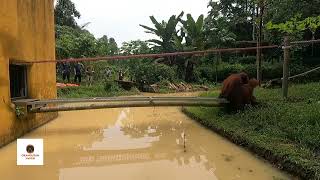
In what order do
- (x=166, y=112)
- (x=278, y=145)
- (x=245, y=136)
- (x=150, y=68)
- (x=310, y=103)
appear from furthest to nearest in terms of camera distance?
(x=150, y=68)
(x=166, y=112)
(x=310, y=103)
(x=245, y=136)
(x=278, y=145)

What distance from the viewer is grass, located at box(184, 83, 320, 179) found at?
5.55 meters

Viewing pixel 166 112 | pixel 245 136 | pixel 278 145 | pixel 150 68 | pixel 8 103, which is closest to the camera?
pixel 278 145

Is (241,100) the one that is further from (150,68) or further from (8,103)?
(150,68)

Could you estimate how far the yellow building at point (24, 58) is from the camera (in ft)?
25.2

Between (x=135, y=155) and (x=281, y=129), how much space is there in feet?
8.87

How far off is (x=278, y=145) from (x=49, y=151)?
13.5 feet

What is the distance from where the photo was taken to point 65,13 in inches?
1048

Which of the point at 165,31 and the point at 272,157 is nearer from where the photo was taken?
the point at 272,157

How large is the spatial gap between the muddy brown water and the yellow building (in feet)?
1.69

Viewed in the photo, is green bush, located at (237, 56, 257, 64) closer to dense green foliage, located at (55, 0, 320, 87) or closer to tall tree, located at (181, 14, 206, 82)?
dense green foliage, located at (55, 0, 320, 87)

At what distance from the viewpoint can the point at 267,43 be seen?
69.3 feet

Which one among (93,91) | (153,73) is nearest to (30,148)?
(93,91)

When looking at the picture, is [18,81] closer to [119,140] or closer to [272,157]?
[119,140]

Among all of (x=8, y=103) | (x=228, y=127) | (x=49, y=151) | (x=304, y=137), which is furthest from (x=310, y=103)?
(x=8, y=103)
